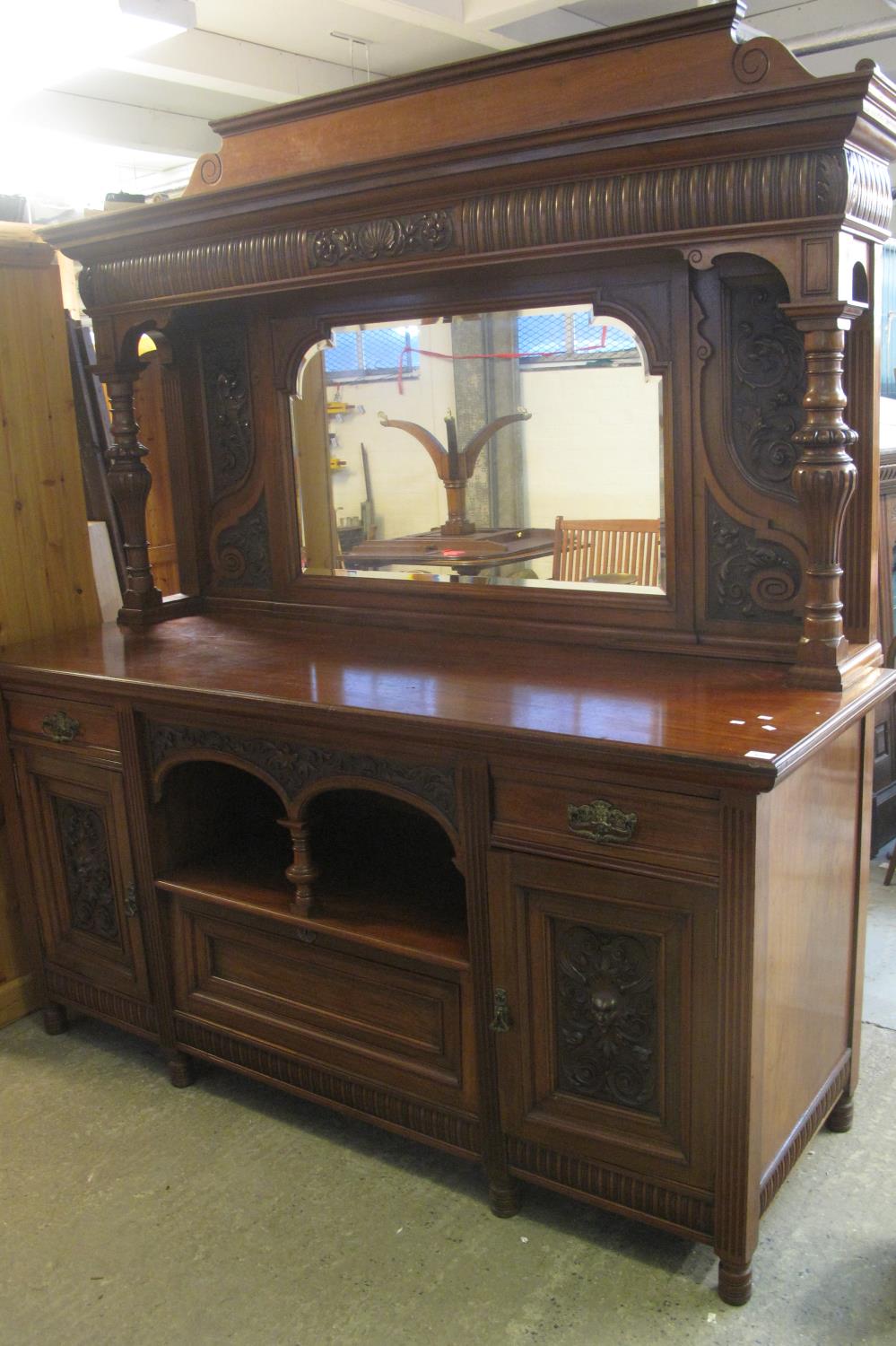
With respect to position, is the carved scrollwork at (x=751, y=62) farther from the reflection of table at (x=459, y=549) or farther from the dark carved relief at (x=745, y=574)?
the reflection of table at (x=459, y=549)

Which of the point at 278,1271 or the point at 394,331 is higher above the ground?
the point at 394,331

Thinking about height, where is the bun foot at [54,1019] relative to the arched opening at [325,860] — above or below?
below

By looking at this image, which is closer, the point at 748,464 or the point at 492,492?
the point at 748,464

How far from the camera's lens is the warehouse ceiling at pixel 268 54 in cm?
472

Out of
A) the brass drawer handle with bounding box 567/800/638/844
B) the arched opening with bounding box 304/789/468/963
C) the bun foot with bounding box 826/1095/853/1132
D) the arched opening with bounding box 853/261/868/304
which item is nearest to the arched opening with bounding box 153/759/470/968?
the arched opening with bounding box 304/789/468/963

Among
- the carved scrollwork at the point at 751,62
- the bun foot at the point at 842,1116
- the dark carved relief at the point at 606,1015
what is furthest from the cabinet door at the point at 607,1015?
the carved scrollwork at the point at 751,62

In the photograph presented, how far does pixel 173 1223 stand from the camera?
7.23ft

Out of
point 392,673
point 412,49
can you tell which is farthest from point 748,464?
point 412,49

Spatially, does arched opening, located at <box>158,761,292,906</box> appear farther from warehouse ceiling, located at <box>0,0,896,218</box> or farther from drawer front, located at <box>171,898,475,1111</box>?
warehouse ceiling, located at <box>0,0,896,218</box>

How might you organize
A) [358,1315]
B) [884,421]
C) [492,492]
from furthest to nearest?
1. [884,421]
2. [492,492]
3. [358,1315]

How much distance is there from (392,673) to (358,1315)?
113cm

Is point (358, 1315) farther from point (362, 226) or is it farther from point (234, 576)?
point (362, 226)

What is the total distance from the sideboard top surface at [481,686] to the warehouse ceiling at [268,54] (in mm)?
2637

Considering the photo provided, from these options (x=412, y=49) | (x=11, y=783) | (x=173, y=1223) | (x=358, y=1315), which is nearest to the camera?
(x=358, y=1315)
